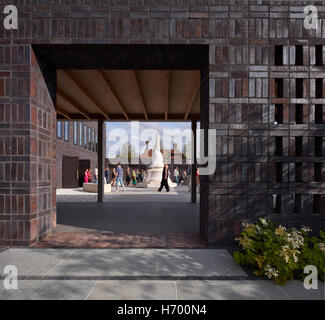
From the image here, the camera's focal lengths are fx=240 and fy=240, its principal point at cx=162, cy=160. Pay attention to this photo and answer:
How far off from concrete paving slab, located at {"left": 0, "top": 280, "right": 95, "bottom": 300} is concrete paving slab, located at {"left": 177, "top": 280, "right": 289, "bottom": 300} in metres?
1.26

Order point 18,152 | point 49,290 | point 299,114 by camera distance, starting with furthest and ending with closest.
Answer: point 299,114, point 18,152, point 49,290

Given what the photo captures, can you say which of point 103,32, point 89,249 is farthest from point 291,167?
point 103,32

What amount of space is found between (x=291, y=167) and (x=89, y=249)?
170 inches

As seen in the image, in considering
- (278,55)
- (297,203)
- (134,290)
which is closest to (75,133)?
(278,55)

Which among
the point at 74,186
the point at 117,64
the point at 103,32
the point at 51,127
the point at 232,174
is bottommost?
the point at 74,186

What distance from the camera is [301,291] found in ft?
10.4

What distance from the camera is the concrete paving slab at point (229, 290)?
2991 mm

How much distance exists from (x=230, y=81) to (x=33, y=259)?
16.2 feet

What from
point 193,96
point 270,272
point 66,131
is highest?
point 66,131

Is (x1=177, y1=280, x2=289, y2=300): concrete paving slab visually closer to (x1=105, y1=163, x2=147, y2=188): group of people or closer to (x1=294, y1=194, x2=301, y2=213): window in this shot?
(x1=294, y1=194, x2=301, y2=213): window

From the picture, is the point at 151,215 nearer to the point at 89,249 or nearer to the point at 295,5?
the point at 89,249

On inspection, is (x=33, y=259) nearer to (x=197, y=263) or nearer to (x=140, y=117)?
(x=197, y=263)

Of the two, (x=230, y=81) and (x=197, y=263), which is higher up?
(x=230, y=81)

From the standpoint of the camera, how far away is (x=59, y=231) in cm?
594
